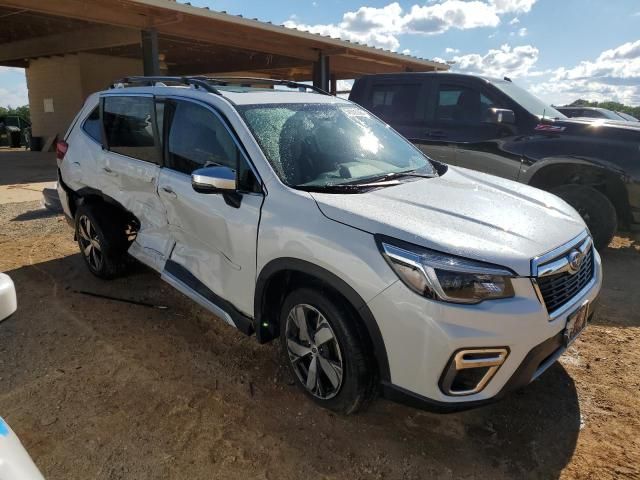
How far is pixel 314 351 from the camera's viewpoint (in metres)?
2.73

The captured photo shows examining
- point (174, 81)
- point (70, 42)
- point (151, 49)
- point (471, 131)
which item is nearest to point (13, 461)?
point (174, 81)

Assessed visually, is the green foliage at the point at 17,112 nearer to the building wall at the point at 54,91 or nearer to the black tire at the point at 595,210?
the building wall at the point at 54,91

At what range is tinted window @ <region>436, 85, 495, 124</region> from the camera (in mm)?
6020

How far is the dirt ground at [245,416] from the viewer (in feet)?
7.94

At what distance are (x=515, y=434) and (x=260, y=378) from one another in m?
1.53

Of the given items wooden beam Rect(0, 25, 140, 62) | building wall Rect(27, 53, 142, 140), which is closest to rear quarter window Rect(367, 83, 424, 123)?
wooden beam Rect(0, 25, 140, 62)

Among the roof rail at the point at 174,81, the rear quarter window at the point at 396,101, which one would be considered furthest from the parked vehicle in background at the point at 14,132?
the roof rail at the point at 174,81

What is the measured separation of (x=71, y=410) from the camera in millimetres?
2840

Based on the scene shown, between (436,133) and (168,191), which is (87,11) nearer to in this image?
(436,133)

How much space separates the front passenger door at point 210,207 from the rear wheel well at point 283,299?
12cm

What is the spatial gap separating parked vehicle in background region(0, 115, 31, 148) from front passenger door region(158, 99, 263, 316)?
76.2 feet

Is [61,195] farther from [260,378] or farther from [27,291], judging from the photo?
[260,378]

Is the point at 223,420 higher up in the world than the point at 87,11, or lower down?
lower down

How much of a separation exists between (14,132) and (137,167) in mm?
26065
